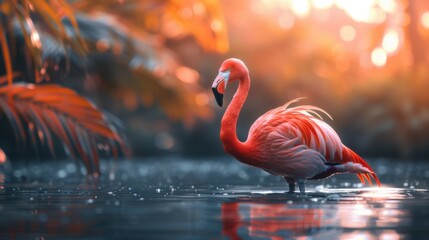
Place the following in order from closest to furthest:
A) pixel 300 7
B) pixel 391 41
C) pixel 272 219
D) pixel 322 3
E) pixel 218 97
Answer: pixel 272 219
pixel 218 97
pixel 391 41
pixel 300 7
pixel 322 3

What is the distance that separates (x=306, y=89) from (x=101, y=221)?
70.7 ft

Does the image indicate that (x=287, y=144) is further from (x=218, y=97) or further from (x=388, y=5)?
(x=388, y=5)

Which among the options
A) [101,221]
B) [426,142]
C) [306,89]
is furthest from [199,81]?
[101,221]

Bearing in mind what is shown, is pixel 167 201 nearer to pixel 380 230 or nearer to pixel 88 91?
pixel 380 230

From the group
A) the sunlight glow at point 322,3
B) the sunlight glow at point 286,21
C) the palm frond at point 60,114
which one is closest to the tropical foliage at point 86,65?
the palm frond at point 60,114

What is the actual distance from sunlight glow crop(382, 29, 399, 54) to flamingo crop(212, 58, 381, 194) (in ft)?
57.1

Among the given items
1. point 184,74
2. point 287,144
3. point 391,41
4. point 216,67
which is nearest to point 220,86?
point 287,144

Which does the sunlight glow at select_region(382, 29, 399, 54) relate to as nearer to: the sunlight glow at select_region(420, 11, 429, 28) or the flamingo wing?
the sunlight glow at select_region(420, 11, 429, 28)

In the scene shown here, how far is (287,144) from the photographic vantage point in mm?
7855

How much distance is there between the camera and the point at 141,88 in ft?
54.2

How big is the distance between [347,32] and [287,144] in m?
37.3

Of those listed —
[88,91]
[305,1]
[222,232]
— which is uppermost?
[305,1]

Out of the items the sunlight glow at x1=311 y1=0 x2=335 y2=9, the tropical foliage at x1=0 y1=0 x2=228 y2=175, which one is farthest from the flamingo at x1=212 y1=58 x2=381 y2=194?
the sunlight glow at x1=311 y1=0 x2=335 y2=9

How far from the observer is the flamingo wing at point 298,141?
309 inches
